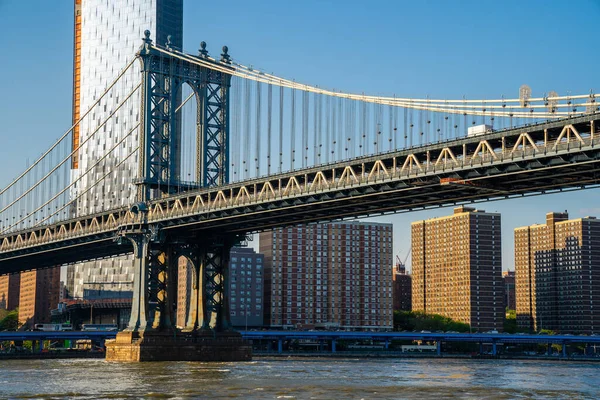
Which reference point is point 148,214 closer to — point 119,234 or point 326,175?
point 119,234

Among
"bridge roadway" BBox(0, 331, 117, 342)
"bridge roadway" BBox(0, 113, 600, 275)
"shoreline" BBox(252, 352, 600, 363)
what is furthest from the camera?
"shoreline" BBox(252, 352, 600, 363)

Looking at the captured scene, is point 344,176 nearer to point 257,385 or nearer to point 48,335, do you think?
point 257,385

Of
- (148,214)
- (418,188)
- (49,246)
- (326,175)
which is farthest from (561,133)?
(49,246)

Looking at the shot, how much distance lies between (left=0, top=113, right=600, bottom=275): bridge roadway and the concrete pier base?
946 centimetres

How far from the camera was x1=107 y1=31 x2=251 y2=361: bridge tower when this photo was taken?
100 metres

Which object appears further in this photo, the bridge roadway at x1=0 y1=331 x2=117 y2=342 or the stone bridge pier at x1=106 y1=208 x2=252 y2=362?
the bridge roadway at x1=0 y1=331 x2=117 y2=342

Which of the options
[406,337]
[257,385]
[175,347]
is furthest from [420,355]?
[257,385]

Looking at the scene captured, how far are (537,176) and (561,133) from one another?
21.0ft

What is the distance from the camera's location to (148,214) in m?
102

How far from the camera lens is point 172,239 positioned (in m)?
103

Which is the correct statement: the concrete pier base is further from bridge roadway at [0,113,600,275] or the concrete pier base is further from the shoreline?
the shoreline

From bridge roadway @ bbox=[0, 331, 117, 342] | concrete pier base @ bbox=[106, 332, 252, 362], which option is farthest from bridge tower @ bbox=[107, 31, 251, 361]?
bridge roadway @ bbox=[0, 331, 117, 342]

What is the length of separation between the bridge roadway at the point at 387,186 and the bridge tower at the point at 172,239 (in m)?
1.44

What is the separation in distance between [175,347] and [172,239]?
10186mm
